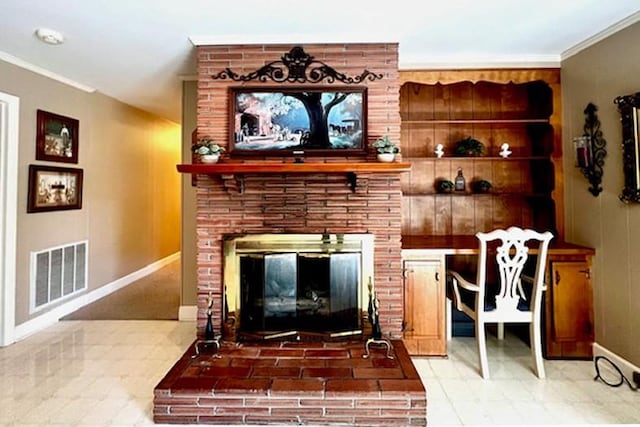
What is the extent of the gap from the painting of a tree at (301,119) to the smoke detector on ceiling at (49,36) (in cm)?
136

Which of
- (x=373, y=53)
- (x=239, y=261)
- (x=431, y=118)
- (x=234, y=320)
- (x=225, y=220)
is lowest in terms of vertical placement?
(x=234, y=320)

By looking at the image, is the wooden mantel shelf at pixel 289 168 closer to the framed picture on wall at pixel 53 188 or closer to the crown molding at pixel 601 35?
the crown molding at pixel 601 35

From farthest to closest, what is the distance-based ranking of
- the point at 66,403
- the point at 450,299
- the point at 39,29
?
the point at 450,299, the point at 39,29, the point at 66,403

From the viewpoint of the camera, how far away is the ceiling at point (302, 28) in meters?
2.38

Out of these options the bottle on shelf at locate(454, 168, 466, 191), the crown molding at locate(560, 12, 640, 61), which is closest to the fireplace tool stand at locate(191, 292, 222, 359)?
the bottle on shelf at locate(454, 168, 466, 191)

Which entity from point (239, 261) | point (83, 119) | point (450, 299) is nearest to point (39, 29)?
point (83, 119)

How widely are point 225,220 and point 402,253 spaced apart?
1.39 meters

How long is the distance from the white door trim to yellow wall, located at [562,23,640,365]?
188 inches

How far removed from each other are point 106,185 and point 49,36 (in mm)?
2234

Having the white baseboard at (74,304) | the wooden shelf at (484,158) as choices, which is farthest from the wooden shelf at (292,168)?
the white baseboard at (74,304)

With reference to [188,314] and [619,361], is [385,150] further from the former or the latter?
[188,314]

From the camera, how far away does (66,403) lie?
225 centimetres

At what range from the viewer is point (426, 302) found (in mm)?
2924

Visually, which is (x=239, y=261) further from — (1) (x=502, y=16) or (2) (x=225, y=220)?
(1) (x=502, y=16)
